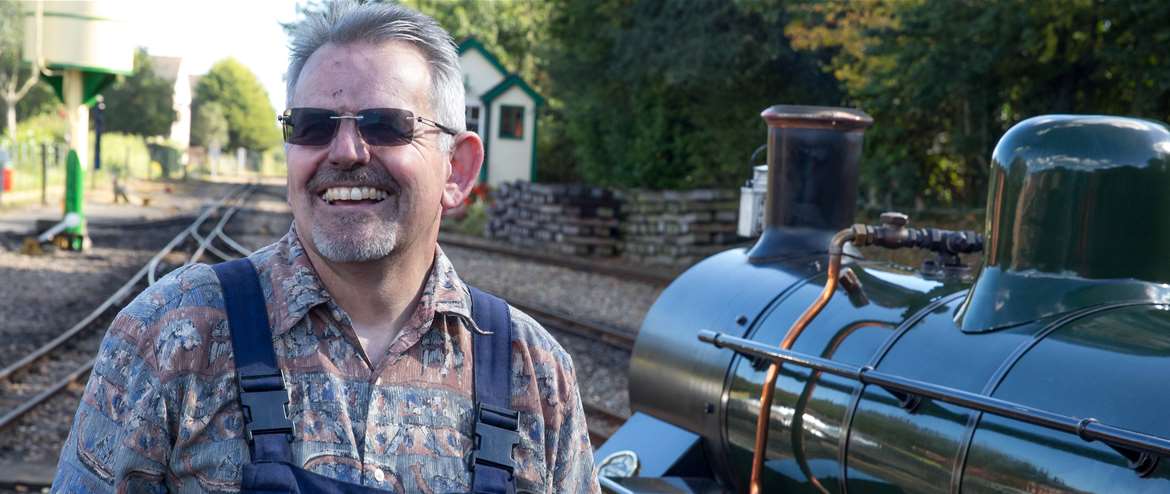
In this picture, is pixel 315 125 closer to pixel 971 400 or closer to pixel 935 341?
pixel 971 400

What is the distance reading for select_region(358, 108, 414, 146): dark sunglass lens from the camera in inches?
84.5

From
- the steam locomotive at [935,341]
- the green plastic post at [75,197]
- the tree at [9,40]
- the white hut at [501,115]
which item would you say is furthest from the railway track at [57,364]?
the tree at [9,40]

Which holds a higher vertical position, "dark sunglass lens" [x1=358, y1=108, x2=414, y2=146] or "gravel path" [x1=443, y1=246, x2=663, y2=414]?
"dark sunglass lens" [x1=358, y1=108, x2=414, y2=146]

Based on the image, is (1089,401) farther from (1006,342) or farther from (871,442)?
(871,442)

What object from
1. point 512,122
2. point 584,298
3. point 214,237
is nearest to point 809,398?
point 584,298

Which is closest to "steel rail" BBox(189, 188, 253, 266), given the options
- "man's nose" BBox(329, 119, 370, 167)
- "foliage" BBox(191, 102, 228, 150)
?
"man's nose" BBox(329, 119, 370, 167)

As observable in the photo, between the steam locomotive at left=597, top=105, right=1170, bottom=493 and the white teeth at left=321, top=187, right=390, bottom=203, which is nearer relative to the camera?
the white teeth at left=321, top=187, right=390, bottom=203

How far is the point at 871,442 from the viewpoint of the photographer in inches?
142

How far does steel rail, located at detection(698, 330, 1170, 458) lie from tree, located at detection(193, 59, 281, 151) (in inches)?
3595

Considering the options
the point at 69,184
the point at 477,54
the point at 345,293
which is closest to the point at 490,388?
the point at 345,293

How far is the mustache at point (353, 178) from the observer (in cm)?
215

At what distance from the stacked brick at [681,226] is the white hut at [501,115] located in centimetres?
1105

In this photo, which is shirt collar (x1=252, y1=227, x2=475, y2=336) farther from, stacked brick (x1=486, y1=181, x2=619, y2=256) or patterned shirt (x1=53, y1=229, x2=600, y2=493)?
stacked brick (x1=486, y1=181, x2=619, y2=256)

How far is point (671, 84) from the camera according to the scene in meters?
21.7
